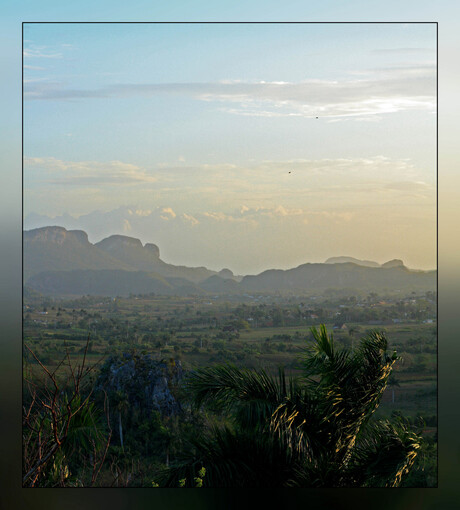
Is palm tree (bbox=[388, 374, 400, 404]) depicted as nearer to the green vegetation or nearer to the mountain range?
the green vegetation

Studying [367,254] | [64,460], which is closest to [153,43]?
[367,254]

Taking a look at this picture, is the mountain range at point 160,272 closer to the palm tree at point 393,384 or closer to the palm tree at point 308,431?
the palm tree at point 393,384

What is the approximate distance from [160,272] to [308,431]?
5.61 ft

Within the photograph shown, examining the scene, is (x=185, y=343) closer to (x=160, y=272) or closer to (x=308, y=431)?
(x=160, y=272)

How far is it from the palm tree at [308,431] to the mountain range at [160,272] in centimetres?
82

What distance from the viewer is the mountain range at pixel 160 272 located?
15.0 ft

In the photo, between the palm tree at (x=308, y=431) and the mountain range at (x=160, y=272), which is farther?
the mountain range at (x=160, y=272)

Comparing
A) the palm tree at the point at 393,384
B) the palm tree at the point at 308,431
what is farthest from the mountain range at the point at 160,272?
the palm tree at the point at 308,431

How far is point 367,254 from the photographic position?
181 inches

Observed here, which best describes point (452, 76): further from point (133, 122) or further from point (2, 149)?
point (2, 149)

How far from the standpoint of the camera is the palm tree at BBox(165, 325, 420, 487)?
3.59 metres

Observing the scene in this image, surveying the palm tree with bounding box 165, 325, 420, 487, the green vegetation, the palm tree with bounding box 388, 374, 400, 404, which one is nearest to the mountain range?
the green vegetation

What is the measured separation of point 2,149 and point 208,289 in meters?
1.83

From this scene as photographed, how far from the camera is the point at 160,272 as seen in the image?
187 inches
